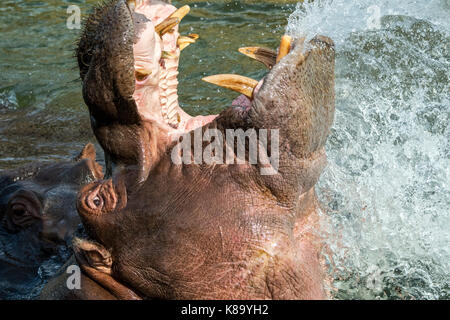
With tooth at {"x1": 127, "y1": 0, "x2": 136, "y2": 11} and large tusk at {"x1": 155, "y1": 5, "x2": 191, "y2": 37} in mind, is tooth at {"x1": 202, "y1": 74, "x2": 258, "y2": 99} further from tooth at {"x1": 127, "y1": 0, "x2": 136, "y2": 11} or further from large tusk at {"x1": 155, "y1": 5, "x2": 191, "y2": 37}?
tooth at {"x1": 127, "y1": 0, "x2": 136, "y2": 11}

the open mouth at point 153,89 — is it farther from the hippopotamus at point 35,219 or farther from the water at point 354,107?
the hippopotamus at point 35,219

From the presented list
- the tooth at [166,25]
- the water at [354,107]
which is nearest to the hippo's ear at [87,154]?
the water at [354,107]

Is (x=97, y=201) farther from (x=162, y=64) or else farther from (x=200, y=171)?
(x=162, y=64)

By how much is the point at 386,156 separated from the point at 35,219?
2.17m

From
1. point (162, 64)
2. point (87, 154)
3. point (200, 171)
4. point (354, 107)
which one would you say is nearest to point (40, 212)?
point (87, 154)

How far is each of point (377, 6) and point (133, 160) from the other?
4822mm

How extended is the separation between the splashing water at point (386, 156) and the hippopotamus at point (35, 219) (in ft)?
4.70

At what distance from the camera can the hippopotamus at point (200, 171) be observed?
7.32 ft

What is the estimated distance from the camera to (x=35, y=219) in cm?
360

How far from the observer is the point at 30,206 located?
11.8ft

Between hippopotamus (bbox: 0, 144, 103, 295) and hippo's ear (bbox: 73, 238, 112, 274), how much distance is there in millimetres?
952

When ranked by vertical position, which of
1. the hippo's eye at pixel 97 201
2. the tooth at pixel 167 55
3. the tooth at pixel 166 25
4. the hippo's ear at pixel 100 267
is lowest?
the hippo's ear at pixel 100 267

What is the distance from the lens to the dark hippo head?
11.7 ft
